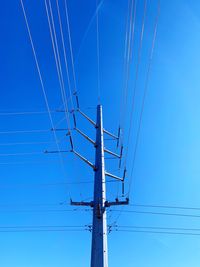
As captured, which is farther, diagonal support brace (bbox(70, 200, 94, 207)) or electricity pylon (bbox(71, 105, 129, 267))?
diagonal support brace (bbox(70, 200, 94, 207))

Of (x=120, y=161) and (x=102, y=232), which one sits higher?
(x=120, y=161)

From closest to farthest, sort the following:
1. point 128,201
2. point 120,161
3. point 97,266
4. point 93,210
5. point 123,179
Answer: point 97,266, point 93,210, point 128,201, point 123,179, point 120,161

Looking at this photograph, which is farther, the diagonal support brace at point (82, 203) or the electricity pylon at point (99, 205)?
the diagonal support brace at point (82, 203)

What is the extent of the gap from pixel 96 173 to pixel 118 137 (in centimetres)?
A: 424

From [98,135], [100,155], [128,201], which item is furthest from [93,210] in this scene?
[98,135]

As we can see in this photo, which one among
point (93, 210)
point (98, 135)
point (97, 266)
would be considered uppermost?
point (98, 135)

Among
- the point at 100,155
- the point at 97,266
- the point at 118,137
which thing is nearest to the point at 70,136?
the point at 100,155

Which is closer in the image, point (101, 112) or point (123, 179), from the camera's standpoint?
point (123, 179)

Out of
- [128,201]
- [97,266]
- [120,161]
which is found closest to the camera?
[97,266]

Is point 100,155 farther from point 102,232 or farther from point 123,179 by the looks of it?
point 102,232

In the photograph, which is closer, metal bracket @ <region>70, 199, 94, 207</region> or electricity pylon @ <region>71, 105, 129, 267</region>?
electricity pylon @ <region>71, 105, 129, 267</region>

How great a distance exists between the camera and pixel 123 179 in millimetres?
16031

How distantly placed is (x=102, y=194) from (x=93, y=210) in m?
0.76

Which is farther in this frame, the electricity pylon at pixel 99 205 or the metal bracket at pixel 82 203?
the metal bracket at pixel 82 203
